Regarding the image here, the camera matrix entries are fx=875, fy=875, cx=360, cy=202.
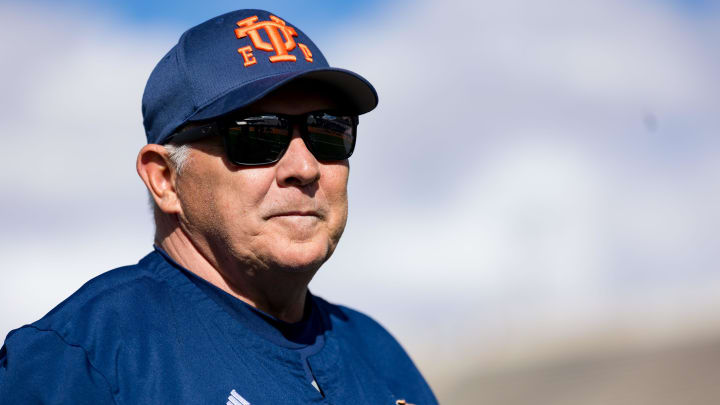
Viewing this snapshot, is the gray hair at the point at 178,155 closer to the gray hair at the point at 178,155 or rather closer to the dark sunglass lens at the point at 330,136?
the gray hair at the point at 178,155

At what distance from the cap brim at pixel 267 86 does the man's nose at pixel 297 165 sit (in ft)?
0.54

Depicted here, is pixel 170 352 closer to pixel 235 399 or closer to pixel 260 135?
pixel 235 399

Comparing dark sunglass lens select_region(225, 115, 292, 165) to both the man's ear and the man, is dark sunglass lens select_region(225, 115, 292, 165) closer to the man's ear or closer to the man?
the man

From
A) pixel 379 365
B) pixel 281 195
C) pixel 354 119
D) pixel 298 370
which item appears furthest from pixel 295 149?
pixel 379 365

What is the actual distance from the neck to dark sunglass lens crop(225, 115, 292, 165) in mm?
301

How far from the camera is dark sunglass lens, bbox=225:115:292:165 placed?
247 cm

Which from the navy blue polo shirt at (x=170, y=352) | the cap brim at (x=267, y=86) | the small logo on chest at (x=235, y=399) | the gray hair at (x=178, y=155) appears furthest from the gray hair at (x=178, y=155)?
the small logo on chest at (x=235, y=399)

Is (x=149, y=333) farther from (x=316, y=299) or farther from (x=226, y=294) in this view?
(x=316, y=299)

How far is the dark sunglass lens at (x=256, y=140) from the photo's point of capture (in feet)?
8.11

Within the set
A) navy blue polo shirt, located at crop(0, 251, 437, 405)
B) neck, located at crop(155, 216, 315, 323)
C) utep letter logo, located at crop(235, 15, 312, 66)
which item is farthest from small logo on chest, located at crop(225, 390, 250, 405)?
utep letter logo, located at crop(235, 15, 312, 66)

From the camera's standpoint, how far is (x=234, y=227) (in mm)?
2480

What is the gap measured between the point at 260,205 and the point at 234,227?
0.32 feet

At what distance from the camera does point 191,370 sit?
2305 mm

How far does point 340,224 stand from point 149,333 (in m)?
0.66
